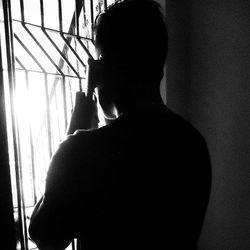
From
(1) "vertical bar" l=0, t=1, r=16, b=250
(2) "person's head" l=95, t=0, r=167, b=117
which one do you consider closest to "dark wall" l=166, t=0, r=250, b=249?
(2) "person's head" l=95, t=0, r=167, b=117

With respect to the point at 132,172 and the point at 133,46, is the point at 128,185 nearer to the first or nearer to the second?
the point at 132,172

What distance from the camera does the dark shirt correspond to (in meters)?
0.60

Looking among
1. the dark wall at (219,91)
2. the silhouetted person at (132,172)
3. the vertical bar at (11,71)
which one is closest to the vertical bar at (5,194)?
the vertical bar at (11,71)

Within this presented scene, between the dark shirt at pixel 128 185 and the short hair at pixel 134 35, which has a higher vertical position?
the short hair at pixel 134 35

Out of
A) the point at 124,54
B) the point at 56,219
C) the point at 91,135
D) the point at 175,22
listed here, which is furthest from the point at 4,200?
the point at 175,22

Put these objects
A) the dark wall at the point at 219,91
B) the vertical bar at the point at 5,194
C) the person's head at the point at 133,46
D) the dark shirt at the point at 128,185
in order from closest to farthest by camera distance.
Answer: the dark shirt at the point at 128,185
the person's head at the point at 133,46
the vertical bar at the point at 5,194
the dark wall at the point at 219,91

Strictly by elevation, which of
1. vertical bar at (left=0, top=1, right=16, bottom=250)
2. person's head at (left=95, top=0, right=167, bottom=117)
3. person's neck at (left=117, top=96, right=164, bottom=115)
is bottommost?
vertical bar at (left=0, top=1, right=16, bottom=250)

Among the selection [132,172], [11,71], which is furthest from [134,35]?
[11,71]

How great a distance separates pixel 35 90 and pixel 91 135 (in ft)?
3.39

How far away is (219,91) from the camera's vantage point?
1.66 meters

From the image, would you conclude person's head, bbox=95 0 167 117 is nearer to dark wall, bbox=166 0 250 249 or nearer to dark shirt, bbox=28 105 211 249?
dark shirt, bbox=28 105 211 249

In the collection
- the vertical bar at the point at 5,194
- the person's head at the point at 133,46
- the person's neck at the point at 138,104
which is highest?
the person's head at the point at 133,46

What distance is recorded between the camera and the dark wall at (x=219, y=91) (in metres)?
1.57

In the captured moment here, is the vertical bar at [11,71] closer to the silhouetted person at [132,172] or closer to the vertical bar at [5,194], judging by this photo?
the vertical bar at [5,194]
